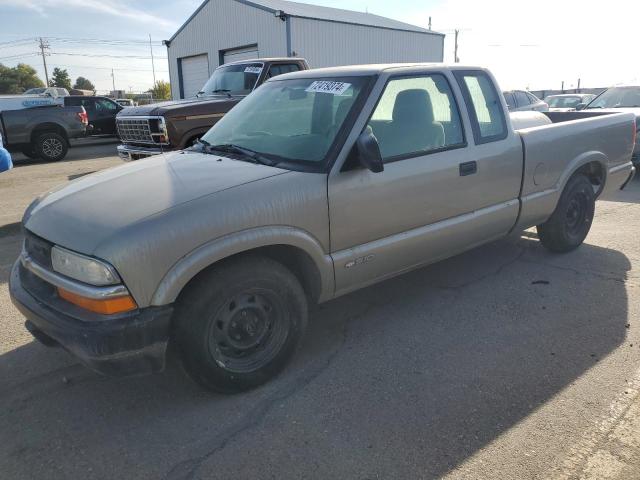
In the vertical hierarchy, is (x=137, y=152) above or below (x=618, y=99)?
below

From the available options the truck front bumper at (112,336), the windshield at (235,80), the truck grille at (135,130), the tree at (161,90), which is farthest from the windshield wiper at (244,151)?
the tree at (161,90)

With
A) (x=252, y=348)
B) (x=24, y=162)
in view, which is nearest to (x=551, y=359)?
(x=252, y=348)

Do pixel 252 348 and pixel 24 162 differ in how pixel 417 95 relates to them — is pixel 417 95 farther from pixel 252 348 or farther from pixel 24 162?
pixel 24 162

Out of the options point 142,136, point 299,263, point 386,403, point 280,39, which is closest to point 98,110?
point 280,39

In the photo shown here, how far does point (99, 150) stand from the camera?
17578mm

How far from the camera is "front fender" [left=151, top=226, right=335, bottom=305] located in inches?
99.5

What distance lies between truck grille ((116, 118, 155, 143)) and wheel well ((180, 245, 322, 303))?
6343mm

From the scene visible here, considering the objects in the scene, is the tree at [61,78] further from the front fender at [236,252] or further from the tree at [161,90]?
the front fender at [236,252]

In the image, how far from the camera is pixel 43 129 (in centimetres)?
1359

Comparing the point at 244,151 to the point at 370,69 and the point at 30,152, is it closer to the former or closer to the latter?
the point at 370,69

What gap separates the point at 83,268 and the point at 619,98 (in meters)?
A: 11.4

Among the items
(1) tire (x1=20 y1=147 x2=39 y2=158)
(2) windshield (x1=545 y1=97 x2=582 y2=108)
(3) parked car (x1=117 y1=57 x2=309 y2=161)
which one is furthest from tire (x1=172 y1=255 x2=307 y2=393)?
(2) windshield (x1=545 y1=97 x2=582 y2=108)

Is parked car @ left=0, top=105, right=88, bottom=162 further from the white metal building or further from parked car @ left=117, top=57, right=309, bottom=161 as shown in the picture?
the white metal building

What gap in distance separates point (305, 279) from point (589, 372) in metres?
1.83
